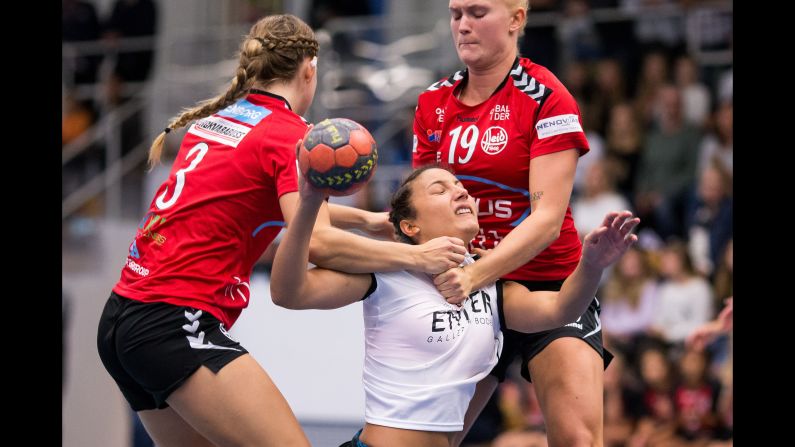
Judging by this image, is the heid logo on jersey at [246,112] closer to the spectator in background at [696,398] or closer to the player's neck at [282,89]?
the player's neck at [282,89]

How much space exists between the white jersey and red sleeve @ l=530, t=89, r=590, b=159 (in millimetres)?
776

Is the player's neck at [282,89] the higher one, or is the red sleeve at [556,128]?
the player's neck at [282,89]

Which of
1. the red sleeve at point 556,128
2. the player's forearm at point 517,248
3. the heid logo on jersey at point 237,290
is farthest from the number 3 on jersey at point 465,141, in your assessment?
the heid logo on jersey at point 237,290

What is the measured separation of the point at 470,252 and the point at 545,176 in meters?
0.48

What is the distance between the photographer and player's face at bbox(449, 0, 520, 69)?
4.82 meters

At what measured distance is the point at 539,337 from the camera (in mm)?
4934

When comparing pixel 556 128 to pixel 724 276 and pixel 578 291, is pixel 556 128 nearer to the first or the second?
pixel 578 291

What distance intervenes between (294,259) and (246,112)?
74 centimetres

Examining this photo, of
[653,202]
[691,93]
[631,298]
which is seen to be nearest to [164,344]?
[631,298]

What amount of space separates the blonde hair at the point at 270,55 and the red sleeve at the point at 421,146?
73 centimetres

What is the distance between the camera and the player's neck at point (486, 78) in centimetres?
495

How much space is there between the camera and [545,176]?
4.68 metres
